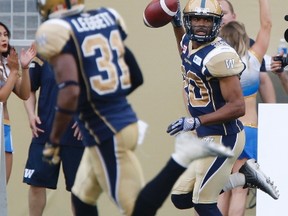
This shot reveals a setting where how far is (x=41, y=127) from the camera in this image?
973 centimetres

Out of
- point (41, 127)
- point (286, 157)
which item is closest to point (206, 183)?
point (286, 157)

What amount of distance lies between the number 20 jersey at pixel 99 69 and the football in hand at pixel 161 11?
2032mm

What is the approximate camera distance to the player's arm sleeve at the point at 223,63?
319 inches

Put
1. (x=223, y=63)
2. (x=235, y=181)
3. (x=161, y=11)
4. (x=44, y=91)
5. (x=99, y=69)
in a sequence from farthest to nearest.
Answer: (x=44, y=91) < (x=235, y=181) < (x=161, y=11) < (x=223, y=63) < (x=99, y=69)

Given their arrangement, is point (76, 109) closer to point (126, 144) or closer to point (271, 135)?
point (126, 144)

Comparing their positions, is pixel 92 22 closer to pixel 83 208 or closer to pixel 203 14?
pixel 83 208

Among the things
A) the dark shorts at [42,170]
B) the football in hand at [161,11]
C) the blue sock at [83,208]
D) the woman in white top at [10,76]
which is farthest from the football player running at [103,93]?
the dark shorts at [42,170]

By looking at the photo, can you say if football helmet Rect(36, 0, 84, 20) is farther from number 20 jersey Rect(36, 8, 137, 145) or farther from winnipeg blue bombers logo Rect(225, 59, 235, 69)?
winnipeg blue bombers logo Rect(225, 59, 235, 69)

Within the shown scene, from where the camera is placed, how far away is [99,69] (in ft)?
22.5

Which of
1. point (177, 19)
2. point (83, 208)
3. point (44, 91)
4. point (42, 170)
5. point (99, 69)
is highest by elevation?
point (99, 69)

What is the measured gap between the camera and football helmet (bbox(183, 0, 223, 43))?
27.5ft

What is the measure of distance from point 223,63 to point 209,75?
0.43 ft

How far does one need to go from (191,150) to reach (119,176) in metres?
0.43

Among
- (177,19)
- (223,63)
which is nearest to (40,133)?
(177,19)
